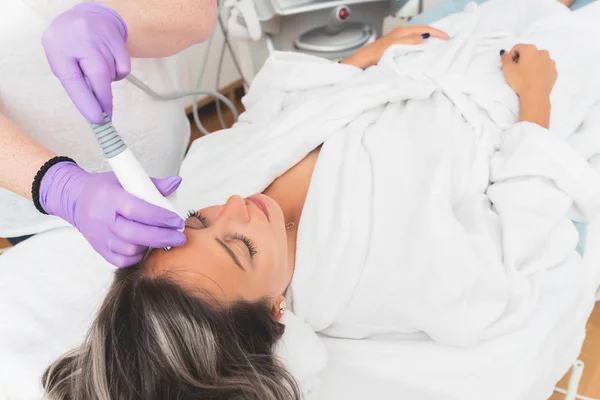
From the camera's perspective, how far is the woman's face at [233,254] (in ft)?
2.61

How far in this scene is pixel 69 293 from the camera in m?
1.00

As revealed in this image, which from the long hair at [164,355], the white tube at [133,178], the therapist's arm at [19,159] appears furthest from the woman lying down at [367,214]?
the therapist's arm at [19,159]

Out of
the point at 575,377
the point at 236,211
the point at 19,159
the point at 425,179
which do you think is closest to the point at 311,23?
the point at 425,179

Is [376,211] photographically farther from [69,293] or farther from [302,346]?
[69,293]

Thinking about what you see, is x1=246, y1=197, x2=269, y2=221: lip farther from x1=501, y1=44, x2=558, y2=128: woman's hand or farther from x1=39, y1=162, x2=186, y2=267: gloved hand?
x1=501, y1=44, x2=558, y2=128: woman's hand

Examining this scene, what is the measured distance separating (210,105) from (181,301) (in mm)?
2094

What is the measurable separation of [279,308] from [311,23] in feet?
3.29

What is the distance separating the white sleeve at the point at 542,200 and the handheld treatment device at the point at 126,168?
2.00ft

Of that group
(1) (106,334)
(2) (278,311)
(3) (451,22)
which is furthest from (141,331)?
(3) (451,22)

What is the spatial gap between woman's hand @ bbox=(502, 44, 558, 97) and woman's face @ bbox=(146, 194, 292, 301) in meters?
0.63

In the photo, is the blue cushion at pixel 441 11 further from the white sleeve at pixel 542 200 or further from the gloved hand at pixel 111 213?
the gloved hand at pixel 111 213

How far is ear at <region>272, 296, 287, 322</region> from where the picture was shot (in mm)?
901

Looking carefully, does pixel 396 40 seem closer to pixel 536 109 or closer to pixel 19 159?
pixel 536 109

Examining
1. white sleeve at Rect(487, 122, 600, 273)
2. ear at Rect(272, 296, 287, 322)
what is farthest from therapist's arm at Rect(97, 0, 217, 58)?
white sleeve at Rect(487, 122, 600, 273)
